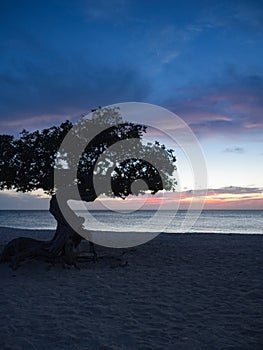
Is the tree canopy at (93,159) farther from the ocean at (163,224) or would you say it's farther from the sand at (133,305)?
the ocean at (163,224)

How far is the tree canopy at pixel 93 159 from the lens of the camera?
15.4 meters

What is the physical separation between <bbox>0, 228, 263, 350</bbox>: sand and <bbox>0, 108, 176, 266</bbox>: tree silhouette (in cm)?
288

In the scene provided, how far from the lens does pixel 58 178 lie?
1513 cm

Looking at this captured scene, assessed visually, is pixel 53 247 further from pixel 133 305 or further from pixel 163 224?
pixel 163 224

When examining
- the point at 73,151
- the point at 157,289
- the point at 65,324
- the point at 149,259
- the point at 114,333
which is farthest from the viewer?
the point at 149,259

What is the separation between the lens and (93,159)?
15594 millimetres

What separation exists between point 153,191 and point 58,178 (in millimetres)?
4498

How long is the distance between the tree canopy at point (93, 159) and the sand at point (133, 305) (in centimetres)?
350

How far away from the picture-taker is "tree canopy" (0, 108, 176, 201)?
15359 millimetres

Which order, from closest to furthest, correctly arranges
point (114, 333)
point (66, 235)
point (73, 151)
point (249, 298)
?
point (114, 333)
point (249, 298)
point (66, 235)
point (73, 151)

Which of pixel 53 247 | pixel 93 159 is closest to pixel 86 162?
pixel 93 159

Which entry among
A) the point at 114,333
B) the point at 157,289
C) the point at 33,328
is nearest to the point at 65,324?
the point at 33,328

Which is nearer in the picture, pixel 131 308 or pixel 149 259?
pixel 131 308

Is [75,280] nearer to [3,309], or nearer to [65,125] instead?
[3,309]
